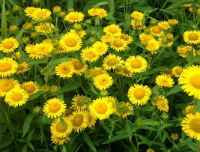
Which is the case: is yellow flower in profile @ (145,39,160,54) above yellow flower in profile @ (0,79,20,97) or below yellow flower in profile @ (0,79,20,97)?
above

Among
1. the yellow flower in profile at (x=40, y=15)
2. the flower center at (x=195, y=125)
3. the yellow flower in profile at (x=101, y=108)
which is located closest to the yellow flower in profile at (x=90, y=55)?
the yellow flower in profile at (x=101, y=108)

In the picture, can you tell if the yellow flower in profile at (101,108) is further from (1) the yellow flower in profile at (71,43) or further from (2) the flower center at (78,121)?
(1) the yellow flower in profile at (71,43)

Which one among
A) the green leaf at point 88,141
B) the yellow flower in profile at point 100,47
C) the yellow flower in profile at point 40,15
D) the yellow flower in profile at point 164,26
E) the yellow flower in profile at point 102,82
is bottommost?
the green leaf at point 88,141

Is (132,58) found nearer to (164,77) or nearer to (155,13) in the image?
(164,77)

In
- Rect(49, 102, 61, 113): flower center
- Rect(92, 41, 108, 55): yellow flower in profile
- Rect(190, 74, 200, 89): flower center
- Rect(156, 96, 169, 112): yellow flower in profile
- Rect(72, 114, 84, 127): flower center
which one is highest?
Rect(92, 41, 108, 55): yellow flower in profile

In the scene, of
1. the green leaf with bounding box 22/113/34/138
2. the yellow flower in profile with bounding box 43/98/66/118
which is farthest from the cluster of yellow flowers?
the green leaf with bounding box 22/113/34/138

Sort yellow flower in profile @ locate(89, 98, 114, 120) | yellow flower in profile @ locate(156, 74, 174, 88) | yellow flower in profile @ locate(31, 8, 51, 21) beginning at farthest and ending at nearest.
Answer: yellow flower in profile @ locate(31, 8, 51, 21) → yellow flower in profile @ locate(156, 74, 174, 88) → yellow flower in profile @ locate(89, 98, 114, 120)

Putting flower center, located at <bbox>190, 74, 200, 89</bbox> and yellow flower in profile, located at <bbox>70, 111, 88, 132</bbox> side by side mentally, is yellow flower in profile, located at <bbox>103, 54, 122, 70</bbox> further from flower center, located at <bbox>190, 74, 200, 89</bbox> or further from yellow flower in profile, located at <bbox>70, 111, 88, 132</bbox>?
flower center, located at <bbox>190, 74, 200, 89</bbox>
